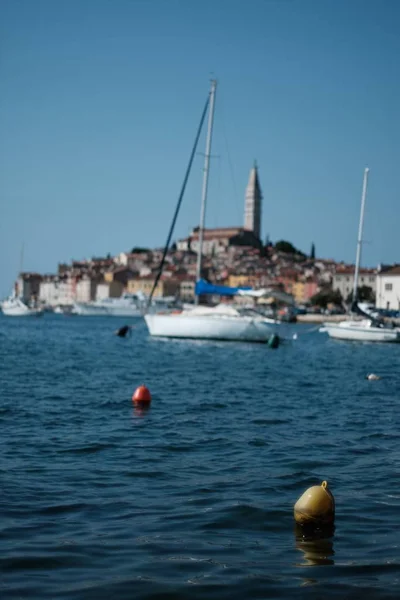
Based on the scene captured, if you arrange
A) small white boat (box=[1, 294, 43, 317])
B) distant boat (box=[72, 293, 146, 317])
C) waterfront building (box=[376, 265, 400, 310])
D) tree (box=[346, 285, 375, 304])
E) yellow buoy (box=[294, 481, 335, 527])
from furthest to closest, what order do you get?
1. distant boat (box=[72, 293, 146, 317])
2. tree (box=[346, 285, 375, 304])
3. small white boat (box=[1, 294, 43, 317])
4. waterfront building (box=[376, 265, 400, 310])
5. yellow buoy (box=[294, 481, 335, 527])

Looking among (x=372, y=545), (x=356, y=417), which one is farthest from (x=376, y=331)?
(x=372, y=545)

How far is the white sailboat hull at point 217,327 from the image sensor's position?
3559 centimetres

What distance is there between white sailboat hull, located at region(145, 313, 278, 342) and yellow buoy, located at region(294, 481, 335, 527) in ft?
92.3

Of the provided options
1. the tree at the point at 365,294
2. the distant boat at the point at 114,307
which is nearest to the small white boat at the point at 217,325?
the distant boat at the point at 114,307

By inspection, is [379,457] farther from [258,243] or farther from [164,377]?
[258,243]

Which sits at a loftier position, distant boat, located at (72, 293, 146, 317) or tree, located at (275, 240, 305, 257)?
tree, located at (275, 240, 305, 257)

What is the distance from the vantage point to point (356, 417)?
A: 569 inches

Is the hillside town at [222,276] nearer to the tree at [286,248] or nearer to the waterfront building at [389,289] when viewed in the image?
the tree at [286,248]

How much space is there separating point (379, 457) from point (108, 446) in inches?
129

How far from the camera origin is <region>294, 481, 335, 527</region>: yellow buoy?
726 cm

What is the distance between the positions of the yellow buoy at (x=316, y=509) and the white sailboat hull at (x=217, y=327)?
92.3 feet

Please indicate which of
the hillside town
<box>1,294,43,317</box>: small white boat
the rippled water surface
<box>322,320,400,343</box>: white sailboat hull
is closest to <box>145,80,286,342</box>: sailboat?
<box>322,320,400,343</box>: white sailboat hull

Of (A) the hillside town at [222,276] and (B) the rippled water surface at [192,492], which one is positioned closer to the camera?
(B) the rippled water surface at [192,492]

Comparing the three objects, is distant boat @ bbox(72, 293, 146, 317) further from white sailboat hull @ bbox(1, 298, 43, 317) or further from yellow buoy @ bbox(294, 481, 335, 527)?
yellow buoy @ bbox(294, 481, 335, 527)
